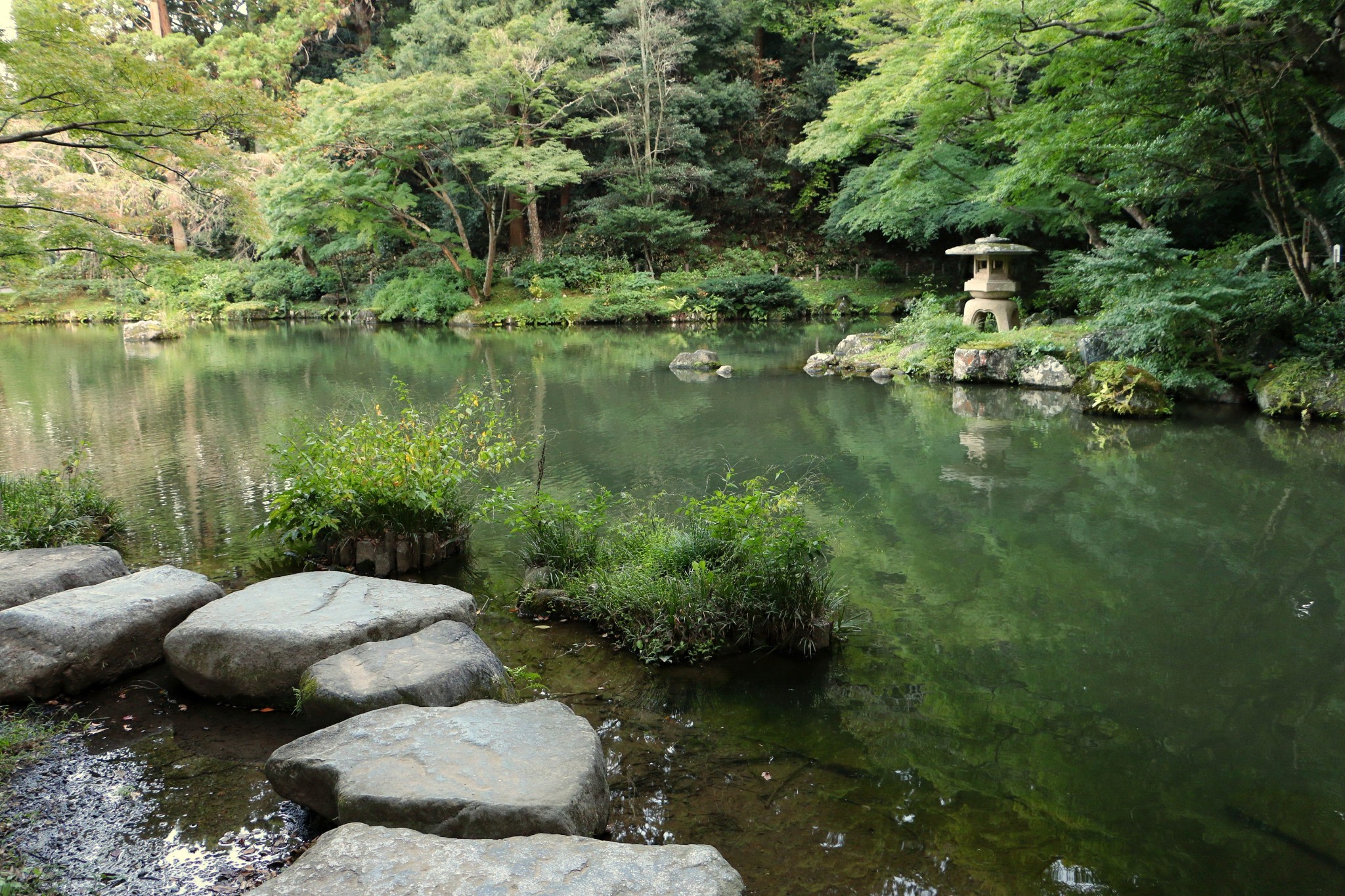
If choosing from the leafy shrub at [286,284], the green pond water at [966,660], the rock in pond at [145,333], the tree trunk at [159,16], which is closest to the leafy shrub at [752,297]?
the leafy shrub at [286,284]

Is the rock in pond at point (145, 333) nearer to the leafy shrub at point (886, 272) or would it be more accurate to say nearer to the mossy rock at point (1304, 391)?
the leafy shrub at point (886, 272)

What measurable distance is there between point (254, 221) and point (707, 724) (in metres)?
5.91

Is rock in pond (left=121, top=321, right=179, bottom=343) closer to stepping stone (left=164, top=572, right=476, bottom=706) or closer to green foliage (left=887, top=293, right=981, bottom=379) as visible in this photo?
green foliage (left=887, top=293, right=981, bottom=379)

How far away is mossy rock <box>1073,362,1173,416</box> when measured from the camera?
35.9ft

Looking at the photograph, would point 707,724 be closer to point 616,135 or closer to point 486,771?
point 486,771

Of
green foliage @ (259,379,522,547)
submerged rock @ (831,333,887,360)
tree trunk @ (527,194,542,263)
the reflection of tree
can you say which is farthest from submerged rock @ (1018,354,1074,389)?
tree trunk @ (527,194,542,263)

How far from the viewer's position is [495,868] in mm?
2314

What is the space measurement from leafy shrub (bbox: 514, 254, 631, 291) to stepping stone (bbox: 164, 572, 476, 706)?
2405 centimetres

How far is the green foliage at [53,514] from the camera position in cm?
559

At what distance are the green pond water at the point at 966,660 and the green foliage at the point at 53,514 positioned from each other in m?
0.29

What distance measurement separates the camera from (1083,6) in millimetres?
11367

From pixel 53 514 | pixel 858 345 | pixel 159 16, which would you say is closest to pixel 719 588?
pixel 53 514

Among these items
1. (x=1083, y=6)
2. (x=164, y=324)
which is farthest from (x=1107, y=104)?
(x=164, y=324)

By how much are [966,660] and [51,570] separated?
5.04m
